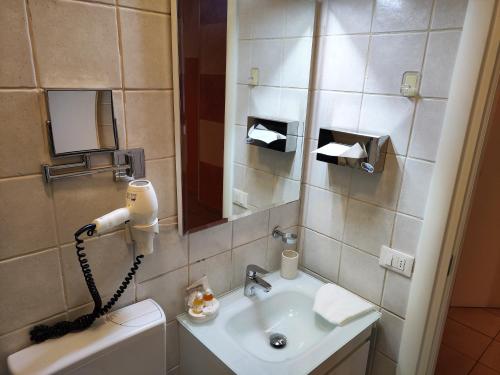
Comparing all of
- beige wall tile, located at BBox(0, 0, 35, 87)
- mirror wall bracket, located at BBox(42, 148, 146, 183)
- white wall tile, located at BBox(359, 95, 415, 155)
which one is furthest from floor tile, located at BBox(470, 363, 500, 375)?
beige wall tile, located at BBox(0, 0, 35, 87)

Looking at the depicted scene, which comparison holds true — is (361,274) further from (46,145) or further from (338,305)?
(46,145)

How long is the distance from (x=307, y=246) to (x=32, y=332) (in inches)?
42.0

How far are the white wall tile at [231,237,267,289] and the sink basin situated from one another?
0.11 metres

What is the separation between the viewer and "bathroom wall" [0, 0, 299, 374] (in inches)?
30.3

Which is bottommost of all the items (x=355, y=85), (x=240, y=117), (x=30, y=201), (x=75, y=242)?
(x=75, y=242)

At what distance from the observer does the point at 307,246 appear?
1.58 meters

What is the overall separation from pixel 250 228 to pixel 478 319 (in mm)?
2034

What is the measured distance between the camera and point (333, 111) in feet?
4.45

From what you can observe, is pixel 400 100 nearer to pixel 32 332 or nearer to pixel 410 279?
pixel 410 279

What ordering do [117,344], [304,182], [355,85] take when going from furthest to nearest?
[304,182] → [355,85] → [117,344]

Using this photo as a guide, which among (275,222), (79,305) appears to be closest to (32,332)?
(79,305)

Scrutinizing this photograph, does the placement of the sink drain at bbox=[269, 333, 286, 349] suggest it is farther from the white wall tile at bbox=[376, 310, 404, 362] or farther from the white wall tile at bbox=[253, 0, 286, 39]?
the white wall tile at bbox=[253, 0, 286, 39]

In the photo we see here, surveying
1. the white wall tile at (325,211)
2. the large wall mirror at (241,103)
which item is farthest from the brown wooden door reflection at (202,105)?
the white wall tile at (325,211)

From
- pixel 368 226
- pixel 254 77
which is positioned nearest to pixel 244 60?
pixel 254 77
